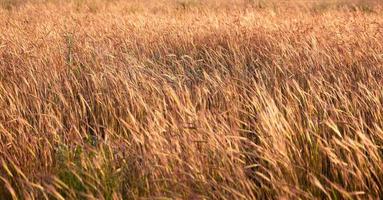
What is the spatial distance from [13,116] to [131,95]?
2.09ft

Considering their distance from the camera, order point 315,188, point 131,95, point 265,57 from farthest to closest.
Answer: point 265,57
point 131,95
point 315,188

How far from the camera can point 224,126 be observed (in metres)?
1.88

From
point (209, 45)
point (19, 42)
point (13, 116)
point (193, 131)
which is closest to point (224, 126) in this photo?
point (193, 131)

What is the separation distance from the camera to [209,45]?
413 centimetres

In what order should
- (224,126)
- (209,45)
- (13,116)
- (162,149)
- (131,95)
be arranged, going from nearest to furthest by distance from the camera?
(162,149) → (224,126) → (13,116) → (131,95) → (209,45)

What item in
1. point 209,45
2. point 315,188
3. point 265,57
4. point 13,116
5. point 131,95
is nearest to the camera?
point 315,188

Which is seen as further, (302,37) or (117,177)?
(302,37)

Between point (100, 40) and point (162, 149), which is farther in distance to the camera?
point (100, 40)

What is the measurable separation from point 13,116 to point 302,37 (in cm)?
292

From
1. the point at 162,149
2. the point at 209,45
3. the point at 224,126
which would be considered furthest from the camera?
the point at 209,45

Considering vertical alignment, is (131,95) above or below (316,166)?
above

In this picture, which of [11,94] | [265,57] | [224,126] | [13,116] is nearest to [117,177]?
[224,126]

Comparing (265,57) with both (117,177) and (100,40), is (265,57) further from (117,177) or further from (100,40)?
(117,177)

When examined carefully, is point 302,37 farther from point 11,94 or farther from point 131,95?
point 11,94
